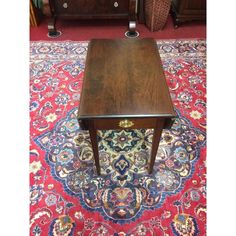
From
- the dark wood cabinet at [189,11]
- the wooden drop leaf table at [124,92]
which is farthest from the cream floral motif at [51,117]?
the dark wood cabinet at [189,11]

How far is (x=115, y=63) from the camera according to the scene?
1.12m

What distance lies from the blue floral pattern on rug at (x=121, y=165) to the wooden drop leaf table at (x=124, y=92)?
0.11m

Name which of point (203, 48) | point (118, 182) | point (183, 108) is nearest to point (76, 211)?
point (118, 182)

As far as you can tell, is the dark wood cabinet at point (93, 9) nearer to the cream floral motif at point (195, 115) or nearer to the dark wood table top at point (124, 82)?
the dark wood table top at point (124, 82)

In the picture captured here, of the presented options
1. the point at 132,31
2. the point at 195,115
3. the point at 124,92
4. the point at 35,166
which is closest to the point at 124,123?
the point at 124,92

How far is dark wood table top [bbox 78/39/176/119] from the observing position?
0.91 metres

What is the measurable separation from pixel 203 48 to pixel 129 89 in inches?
56.6

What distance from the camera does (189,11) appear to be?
2199mm

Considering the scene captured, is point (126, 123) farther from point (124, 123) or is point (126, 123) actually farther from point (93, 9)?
point (93, 9)

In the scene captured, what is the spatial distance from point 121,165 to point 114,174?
0.07 m

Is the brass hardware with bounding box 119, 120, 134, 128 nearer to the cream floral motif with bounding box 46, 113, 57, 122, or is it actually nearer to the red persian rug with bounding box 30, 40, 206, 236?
the red persian rug with bounding box 30, 40, 206, 236

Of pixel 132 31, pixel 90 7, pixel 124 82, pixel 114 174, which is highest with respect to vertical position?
pixel 90 7

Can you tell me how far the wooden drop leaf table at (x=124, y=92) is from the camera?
91 centimetres

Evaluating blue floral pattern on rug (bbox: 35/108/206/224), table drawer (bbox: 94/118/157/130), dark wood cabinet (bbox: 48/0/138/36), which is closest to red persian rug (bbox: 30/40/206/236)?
blue floral pattern on rug (bbox: 35/108/206/224)
